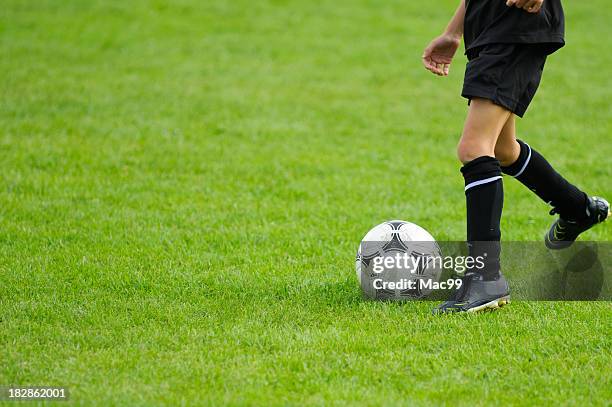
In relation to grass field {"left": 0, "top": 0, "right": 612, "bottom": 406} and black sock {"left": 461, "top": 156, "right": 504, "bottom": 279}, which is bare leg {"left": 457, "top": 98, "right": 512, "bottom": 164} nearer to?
black sock {"left": 461, "top": 156, "right": 504, "bottom": 279}

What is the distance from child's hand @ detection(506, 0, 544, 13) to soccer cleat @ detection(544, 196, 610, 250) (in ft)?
4.87

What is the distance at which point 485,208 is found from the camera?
14.9 feet

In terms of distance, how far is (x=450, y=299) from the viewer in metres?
4.68

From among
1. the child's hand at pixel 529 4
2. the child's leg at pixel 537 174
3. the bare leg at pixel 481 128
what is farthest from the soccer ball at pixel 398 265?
the child's hand at pixel 529 4

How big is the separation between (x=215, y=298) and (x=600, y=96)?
7843 mm

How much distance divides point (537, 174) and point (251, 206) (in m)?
2.57

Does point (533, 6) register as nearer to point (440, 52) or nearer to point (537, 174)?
point (440, 52)

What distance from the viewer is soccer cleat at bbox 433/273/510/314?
4484mm

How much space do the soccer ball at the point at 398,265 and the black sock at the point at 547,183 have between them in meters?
0.77

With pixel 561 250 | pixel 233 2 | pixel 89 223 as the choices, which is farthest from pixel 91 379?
pixel 233 2

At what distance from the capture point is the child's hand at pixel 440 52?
16.6 feet

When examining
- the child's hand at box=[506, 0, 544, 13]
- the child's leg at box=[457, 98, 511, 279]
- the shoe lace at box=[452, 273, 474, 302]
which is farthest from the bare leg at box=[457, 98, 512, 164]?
the shoe lace at box=[452, 273, 474, 302]

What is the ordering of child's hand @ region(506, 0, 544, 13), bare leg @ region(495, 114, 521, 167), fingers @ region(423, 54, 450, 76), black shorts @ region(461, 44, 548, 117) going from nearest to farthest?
1. child's hand @ region(506, 0, 544, 13)
2. black shorts @ region(461, 44, 548, 117)
3. bare leg @ region(495, 114, 521, 167)
4. fingers @ region(423, 54, 450, 76)

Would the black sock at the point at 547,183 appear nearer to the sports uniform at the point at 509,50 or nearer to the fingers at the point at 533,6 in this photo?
the sports uniform at the point at 509,50
